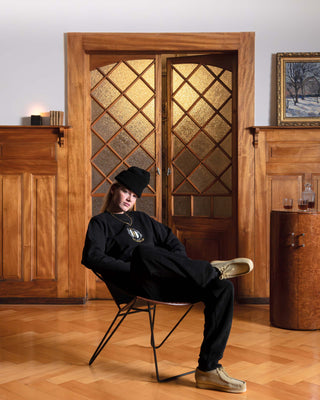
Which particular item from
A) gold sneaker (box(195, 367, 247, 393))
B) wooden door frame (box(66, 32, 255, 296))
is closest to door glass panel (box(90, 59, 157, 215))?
wooden door frame (box(66, 32, 255, 296))

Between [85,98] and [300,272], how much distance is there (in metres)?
2.40

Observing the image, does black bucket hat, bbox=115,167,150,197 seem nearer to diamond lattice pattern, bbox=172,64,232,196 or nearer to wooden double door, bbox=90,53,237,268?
wooden double door, bbox=90,53,237,268

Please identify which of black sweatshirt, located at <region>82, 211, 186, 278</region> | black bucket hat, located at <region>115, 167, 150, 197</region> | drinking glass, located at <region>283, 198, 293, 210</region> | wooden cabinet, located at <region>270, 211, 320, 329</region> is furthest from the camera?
drinking glass, located at <region>283, 198, 293, 210</region>

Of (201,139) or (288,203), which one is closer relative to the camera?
(288,203)

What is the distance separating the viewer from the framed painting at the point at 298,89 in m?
4.80

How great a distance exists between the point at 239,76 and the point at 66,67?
1.55 m

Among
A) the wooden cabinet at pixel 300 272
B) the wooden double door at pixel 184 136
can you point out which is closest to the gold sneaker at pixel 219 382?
the wooden cabinet at pixel 300 272

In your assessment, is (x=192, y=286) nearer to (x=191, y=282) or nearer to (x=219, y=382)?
(x=191, y=282)

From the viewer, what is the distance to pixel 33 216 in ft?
15.8

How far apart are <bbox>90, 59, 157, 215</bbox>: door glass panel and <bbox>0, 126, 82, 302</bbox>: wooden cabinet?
0.34m

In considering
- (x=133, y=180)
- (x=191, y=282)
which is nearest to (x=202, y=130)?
(x=133, y=180)

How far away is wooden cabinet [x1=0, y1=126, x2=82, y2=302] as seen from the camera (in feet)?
15.7

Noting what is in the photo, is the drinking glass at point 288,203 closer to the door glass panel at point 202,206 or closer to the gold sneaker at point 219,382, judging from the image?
the door glass panel at point 202,206

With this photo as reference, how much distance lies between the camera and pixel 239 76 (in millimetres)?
4816
